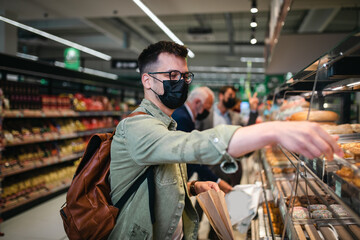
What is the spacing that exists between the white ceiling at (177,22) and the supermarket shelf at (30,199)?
4576 mm

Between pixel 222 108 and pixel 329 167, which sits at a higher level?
pixel 222 108

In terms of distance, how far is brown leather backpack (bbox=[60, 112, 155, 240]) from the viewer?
4.78ft

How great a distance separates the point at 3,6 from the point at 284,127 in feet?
29.9

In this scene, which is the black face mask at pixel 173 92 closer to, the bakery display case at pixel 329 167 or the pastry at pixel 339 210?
the bakery display case at pixel 329 167

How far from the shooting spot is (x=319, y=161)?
128 cm

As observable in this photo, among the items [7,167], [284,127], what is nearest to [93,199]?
[284,127]

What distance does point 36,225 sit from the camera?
4332 millimetres

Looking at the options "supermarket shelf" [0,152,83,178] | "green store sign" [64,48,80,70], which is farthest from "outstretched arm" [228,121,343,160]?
"green store sign" [64,48,80,70]

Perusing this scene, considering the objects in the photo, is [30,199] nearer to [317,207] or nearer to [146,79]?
[146,79]

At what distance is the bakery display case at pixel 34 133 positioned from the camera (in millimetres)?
4512

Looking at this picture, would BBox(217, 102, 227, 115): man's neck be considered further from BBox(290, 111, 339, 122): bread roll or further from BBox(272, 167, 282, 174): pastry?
BBox(290, 111, 339, 122): bread roll

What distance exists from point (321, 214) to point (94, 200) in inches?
54.2

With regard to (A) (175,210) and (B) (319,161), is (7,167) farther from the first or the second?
(B) (319,161)

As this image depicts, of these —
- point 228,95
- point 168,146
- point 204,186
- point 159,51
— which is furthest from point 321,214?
point 228,95
